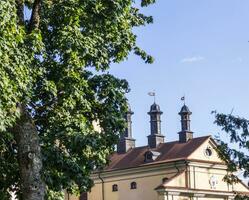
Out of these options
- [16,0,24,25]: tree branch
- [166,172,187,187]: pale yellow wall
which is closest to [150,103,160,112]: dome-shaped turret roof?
[166,172,187,187]: pale yellow wall

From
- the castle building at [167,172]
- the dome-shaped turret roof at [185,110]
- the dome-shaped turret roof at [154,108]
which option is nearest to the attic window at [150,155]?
the castle building at [167,172]

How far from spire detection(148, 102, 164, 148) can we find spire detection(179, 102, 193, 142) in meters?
2.37

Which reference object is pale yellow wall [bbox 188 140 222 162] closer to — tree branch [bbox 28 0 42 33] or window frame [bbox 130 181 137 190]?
window frame [bbox 130 181 137 190]

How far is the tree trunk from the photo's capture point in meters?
17.7

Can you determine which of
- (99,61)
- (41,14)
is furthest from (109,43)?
(41,14)

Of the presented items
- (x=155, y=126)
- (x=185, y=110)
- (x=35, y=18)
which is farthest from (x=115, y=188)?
(x=35, y=18)

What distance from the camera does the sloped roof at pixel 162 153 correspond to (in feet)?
199

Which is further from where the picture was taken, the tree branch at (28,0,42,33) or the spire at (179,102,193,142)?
the spire at (179,102,193,142)

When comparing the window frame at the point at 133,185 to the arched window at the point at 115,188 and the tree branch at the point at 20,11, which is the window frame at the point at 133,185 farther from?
the tree branch at the point at 20,11

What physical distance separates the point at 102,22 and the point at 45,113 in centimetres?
325

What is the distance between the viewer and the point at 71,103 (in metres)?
20.0

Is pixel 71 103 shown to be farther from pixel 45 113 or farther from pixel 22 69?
pixel 22 69

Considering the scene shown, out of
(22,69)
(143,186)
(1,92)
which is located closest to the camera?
(1,92)

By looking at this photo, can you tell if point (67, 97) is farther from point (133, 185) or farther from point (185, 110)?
point (185, 110)
